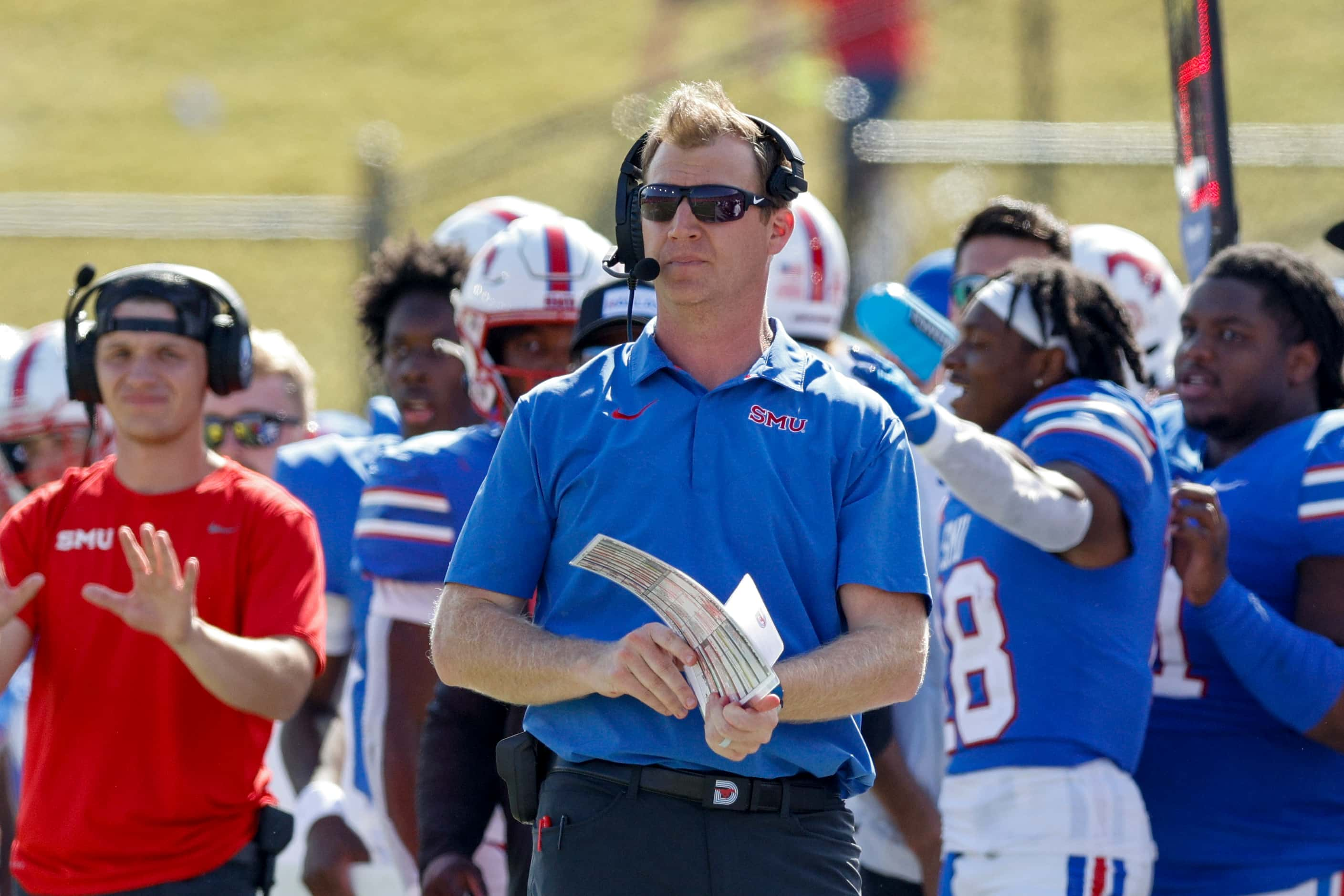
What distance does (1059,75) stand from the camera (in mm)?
15289

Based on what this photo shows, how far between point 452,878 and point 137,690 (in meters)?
0.86

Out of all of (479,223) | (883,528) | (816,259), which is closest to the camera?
(883,528)

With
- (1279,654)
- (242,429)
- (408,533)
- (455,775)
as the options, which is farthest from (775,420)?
(242,429)

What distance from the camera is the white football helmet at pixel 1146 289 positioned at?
5.97 meters

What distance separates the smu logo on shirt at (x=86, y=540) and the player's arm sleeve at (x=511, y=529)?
150cm

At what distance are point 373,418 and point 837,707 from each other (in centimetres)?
392

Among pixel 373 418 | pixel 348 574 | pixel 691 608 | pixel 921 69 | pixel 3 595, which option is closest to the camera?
pixel 691 608

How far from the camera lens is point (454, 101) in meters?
20.4

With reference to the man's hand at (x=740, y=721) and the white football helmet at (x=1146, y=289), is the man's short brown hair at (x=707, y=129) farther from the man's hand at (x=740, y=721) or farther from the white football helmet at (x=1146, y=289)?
the white football helmet at (x=1146, y=289)

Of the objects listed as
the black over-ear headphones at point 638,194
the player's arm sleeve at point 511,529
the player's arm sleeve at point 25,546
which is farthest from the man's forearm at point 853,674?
the player's arm sleeve at point 25,546

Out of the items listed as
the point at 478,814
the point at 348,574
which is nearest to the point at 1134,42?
the point at 348,574

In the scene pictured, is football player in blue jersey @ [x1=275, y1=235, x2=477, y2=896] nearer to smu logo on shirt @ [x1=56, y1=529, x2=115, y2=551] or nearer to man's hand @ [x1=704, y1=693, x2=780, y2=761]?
smu logo on shirt @ [x1=56, y1=529, x2=115, y2=551]

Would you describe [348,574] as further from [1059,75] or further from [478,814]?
[1059,75]

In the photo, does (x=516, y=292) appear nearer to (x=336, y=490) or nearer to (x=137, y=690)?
(x=336, y=490)
